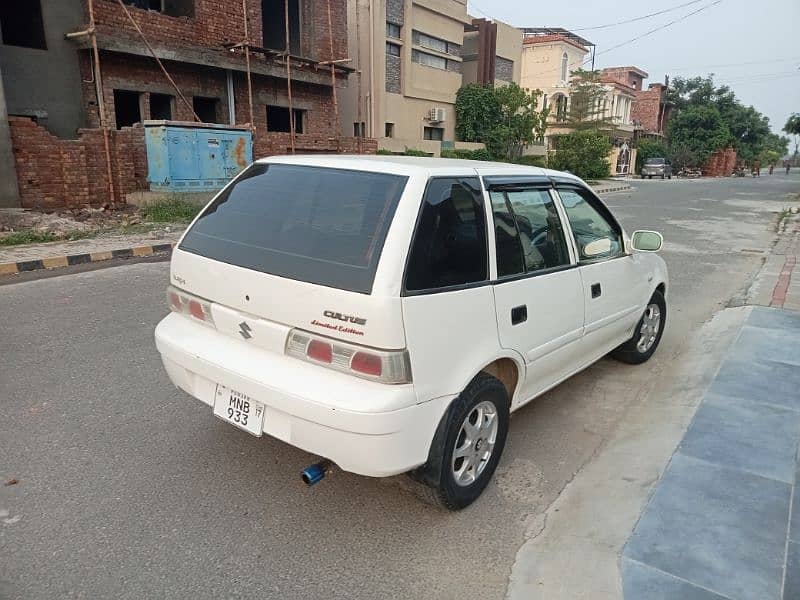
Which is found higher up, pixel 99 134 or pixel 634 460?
pixel 99 134

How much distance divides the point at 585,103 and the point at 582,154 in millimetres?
4541

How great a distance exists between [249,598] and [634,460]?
7.36ft

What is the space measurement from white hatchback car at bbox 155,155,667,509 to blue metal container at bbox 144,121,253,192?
412 inches

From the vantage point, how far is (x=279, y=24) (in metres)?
21.7

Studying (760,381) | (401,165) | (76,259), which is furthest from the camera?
(76,259)

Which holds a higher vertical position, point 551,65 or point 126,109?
point 551,65

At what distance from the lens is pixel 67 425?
12.0 ft

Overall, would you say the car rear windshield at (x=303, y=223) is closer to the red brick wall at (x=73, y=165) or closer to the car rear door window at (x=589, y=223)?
the car rear door window at (x=589, y=223)

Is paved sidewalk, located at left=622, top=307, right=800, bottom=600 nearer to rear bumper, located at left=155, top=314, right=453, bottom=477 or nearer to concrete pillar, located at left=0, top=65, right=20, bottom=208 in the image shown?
rear bumper, located at left=155, top=314, right=453, bottom=477

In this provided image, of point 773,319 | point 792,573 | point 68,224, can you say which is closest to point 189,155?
point 68,224

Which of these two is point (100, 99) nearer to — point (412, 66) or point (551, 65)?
point (412, 66)

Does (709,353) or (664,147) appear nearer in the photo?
→ (709,353)

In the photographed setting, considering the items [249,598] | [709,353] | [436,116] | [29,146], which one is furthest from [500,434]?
[436,116]

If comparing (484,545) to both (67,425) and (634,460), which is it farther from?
(67,425)
